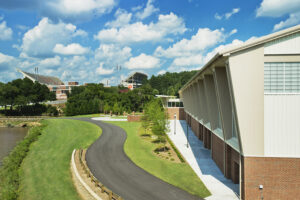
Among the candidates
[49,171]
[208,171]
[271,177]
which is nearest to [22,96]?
[49,171]

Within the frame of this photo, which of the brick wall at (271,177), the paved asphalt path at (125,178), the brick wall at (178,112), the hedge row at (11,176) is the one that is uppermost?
the brick wall at (178,112)

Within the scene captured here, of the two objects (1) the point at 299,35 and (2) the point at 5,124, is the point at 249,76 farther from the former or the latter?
(2) the point at 5,124

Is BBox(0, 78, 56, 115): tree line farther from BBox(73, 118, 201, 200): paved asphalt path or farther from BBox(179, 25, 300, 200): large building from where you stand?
BBox(179, 25, 300, 200): large building

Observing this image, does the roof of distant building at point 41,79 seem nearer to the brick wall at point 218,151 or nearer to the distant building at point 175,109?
the distant building at point 175,109

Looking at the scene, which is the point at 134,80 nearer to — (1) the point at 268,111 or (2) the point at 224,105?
(2) the point at 224,105

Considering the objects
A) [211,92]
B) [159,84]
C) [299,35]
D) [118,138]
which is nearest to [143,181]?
[211,92]

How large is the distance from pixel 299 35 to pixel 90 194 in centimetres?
1771

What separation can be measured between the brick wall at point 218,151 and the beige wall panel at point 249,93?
19.4 feet

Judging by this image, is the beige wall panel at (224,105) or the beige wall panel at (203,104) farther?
the beige wall panel at (203,104)

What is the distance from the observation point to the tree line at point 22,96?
65.4 metres

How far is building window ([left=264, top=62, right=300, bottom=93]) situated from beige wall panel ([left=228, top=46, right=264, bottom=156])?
0.69m

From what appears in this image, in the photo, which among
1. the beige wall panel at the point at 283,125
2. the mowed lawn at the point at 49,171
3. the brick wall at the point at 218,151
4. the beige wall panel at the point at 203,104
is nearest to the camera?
the beige wall panel at the point at 283,125

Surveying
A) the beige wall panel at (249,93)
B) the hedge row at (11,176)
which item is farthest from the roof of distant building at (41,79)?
the beige wall panel at (249,93)

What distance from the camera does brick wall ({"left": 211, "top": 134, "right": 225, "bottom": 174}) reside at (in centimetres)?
1898
